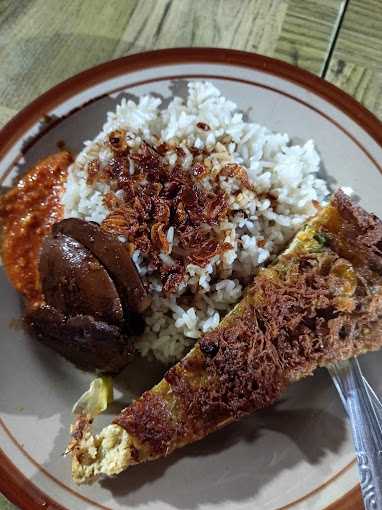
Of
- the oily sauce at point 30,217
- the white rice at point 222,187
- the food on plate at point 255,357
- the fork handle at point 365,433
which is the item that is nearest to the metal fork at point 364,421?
the fork handle at point 365,433

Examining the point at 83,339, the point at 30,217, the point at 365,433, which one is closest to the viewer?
the point at 365,433

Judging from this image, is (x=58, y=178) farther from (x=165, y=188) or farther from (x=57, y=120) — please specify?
(x=165, y=188)

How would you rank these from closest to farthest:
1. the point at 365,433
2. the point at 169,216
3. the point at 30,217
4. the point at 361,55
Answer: the point at 365,433, the point at 169,216, the point at 30,217, the point at 361,55

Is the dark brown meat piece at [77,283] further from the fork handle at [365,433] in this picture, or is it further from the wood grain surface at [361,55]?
the wood grain surface at [361,55]

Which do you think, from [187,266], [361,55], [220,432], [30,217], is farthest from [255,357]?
[361,55]

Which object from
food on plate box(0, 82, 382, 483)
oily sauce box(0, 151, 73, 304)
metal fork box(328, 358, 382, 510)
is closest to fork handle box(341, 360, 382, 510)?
metal fork box(328, 358, 382, 510)

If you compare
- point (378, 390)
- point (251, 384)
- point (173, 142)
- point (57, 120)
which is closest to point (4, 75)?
point (57, 120)

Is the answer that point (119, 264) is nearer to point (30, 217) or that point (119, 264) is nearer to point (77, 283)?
point (77, 283)
